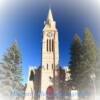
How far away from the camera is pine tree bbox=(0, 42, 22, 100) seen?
530cm

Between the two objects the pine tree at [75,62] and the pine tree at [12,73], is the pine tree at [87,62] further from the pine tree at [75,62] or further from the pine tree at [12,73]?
the pine tree at [12,73]

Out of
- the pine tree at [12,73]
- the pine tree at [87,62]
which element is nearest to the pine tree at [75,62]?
the pine tree at [87,62]

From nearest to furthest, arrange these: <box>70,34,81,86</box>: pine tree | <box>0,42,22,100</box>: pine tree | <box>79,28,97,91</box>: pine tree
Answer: <box>0,42,22,100</box>: pine tree < <box>79,28,97,91</box>: pine tree < <box>70,34,81,86</box>: pine tree

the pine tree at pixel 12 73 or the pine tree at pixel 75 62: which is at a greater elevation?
the pine tree at pixel 75 62

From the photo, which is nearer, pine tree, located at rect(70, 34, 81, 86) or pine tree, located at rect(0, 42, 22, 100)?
pine tree, located at rect(0, 42, 22, 100)

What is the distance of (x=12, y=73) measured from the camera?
5969 millimetres

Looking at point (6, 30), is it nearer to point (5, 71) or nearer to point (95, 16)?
point (5, 71)

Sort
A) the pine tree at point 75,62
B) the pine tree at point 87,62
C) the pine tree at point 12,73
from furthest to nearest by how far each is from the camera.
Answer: the pine tree at point 75,62, the pine tree at point 87,62, the pine tree at point 12,73

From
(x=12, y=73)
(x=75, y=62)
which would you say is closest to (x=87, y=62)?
(x=75, y=62)

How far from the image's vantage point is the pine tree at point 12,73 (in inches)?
209

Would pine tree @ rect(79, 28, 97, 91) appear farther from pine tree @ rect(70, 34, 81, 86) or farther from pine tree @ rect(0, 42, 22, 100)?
pine tree @ rect(0, 42, 22, 100)

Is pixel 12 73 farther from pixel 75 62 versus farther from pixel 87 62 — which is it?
pixel 75 62

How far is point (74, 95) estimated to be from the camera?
602cm

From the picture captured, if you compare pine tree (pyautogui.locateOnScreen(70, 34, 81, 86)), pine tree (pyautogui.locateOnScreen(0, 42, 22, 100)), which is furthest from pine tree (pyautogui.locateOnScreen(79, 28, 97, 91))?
pine tree (pyautogui.locateOnScreen(0, 42, 22, 100))
